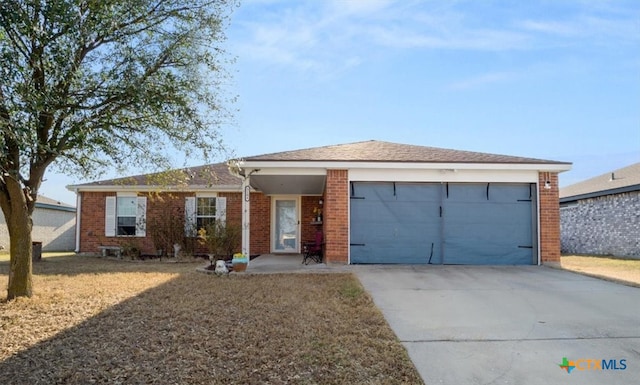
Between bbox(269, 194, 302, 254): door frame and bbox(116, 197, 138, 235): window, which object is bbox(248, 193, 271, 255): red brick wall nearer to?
bbox(269, 194, 302, 254): door frame

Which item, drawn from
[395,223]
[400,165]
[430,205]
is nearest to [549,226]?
[430,205]

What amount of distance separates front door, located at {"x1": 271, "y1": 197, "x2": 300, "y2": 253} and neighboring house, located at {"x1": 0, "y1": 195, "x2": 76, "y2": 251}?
12.5m

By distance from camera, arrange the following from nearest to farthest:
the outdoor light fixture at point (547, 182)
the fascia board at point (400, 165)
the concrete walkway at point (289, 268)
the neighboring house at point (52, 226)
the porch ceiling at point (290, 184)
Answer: the concrete walkway at point (289, 268) < the fascia board at point (400, 165) < the outdoor light fixture at point (547, 182) < the porch ceiling at point (290, 184) < the neighboring house at point (52, 226)

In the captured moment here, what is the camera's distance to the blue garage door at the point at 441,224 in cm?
1082

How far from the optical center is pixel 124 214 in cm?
1634

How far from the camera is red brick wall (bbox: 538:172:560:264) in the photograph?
10.7 m

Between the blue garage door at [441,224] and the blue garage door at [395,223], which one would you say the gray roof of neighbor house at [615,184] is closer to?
the blue garage door at [441,224]

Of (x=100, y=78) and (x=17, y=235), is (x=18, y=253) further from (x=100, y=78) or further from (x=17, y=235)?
(x=100, y=78)

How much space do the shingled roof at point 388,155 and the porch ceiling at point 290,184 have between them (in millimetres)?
655

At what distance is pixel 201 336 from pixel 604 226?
732 inches

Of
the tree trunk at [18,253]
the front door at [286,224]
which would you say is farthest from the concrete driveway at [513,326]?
the front door at [286,224]

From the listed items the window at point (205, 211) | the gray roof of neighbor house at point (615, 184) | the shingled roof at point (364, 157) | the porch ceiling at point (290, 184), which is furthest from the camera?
the gray roof of neighbor house at point (615, 184)

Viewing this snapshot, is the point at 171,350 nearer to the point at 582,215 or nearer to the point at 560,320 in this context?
the point at 560,320

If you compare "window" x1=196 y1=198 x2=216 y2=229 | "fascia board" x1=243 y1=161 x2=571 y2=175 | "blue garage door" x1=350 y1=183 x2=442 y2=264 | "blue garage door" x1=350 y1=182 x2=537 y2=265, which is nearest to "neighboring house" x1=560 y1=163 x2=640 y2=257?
"fascia board" x1=243 y1=161 x2=571 y2=175
